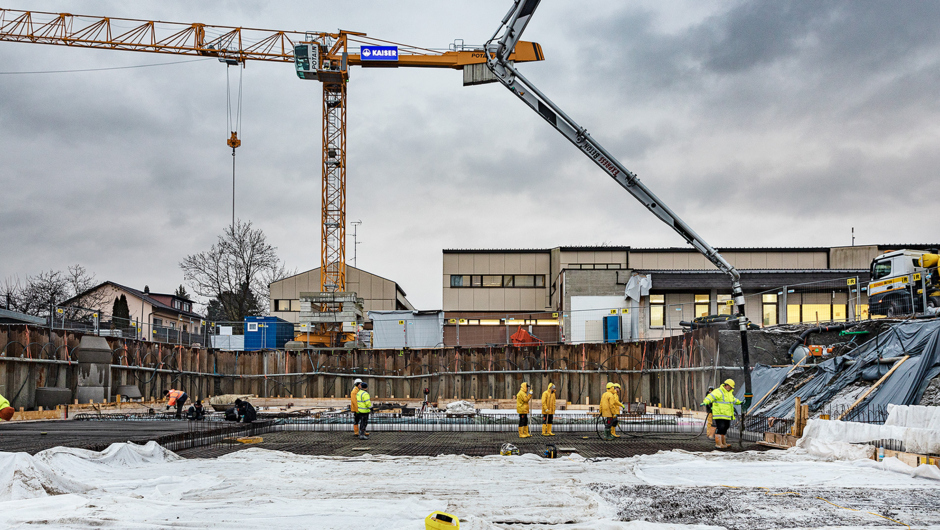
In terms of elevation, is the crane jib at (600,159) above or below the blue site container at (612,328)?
above

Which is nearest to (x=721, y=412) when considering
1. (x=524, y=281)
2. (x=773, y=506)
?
(x=773, y=506)

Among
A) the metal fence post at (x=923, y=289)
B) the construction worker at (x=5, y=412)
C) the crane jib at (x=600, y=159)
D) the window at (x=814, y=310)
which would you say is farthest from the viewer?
the window at (x=814, y=310)

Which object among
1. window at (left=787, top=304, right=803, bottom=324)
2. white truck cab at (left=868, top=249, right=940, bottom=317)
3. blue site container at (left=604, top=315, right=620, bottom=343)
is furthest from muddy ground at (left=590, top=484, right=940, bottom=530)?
window at (left=787, top=304, right=803, bottom=324)

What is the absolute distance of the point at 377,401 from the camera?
30484 mm

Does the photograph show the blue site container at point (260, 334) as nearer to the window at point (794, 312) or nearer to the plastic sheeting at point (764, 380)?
the window at point (794, 312)

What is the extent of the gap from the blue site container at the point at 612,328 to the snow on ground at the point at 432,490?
20.6 meters

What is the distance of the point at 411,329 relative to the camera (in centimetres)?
4028

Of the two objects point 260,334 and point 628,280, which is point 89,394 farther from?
point 628,280

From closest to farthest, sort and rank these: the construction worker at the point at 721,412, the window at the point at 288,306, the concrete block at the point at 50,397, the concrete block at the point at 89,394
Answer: the construction worker at the point at 721,412, the concrete block at the point at 50,397, the concrete block at the point at 89,394, the window at the point at 288,306

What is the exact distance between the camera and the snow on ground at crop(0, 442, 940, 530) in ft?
24.1

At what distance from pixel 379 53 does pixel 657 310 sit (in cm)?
2319

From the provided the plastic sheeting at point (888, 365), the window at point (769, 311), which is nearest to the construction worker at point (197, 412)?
the plastic sheeting at point (888, 365)

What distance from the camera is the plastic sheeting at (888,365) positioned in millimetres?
14367

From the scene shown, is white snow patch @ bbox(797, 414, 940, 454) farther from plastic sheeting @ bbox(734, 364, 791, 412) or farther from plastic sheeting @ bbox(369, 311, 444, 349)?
plastic sheeting @ bbox(369, 311, 444, 349)
